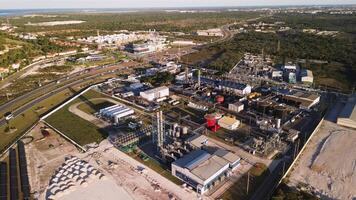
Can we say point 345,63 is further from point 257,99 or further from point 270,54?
point 257,99

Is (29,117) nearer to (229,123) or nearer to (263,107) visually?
(229,123)

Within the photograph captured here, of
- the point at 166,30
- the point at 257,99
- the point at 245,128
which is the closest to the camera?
the point at 245,128

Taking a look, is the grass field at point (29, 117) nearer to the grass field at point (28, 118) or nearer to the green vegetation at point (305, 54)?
the grass field at point (28, 118)

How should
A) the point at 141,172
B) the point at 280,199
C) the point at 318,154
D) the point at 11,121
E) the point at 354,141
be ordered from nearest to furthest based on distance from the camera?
the point at 280,199
the point at 141,172
the point at 318,154
the point at 354,141
the point at 11,121

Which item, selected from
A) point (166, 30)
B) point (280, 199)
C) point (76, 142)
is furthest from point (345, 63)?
point (166, 30)

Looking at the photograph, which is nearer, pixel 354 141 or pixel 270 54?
pixel 354 141

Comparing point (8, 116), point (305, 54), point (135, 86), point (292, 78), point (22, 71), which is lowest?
point (8, 116)

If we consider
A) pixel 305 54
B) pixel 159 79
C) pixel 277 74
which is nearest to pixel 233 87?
pixel 277 74
